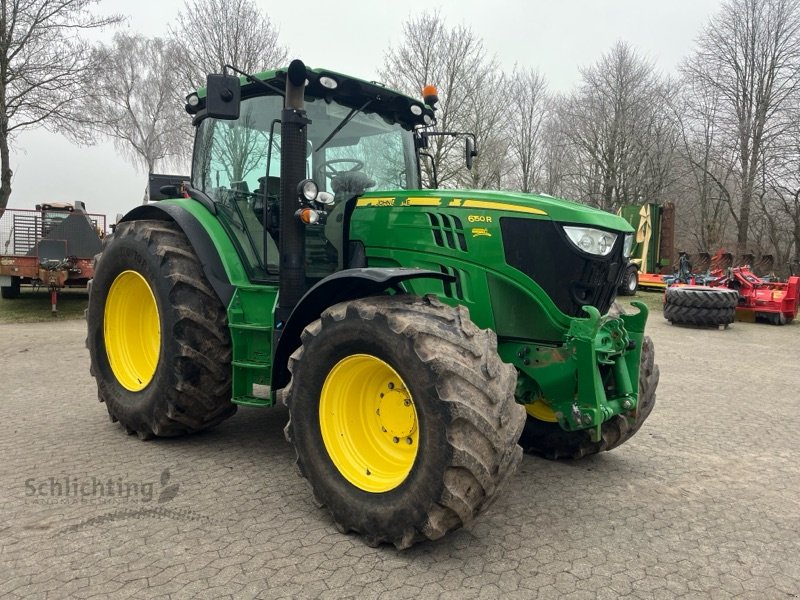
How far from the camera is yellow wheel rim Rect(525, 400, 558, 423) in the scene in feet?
13.2

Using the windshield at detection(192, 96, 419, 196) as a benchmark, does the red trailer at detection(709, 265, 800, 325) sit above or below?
below

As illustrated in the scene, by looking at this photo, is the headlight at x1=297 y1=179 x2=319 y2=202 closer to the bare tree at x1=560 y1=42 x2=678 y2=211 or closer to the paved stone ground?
the paved stone ground

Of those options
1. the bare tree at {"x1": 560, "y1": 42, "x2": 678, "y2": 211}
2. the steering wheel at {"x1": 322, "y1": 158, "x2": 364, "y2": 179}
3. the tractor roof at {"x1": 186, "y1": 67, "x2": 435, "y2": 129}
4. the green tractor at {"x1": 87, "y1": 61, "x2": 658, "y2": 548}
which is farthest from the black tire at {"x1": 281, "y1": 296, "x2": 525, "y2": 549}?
the bare tree at {"x1": 560, "y1": 42, "x2": 678, "y2": 211}

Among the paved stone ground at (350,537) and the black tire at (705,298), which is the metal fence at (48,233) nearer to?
the paved stone ground at (350,537)

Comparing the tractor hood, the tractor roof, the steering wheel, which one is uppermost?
the tractor roof

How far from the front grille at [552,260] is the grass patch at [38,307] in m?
11.1

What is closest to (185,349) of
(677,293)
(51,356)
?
(51,356)

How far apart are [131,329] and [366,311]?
2.68m

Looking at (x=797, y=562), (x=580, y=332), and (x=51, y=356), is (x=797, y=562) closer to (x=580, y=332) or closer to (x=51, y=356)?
(x=580, y=332)

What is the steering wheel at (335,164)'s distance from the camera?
400 centimetres

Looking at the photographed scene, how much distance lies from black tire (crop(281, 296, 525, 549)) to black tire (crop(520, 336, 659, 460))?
4.80 ft

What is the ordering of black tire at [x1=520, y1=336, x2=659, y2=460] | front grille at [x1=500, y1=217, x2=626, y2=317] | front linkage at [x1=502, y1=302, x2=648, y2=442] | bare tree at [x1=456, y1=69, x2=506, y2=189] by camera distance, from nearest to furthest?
front linkage at [x1=502, y1=302, x2=648, y2=442], front grille at [x1=500, y1=217, x2=626, y2=317], black tire at [x1=520, y1=336, x2=659, y2=460], bare tree at [x1=456, y1=69, x2=506, y2=189]

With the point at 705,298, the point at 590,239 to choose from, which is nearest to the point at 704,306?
the point at 705,298

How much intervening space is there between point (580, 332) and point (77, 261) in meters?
11.8
